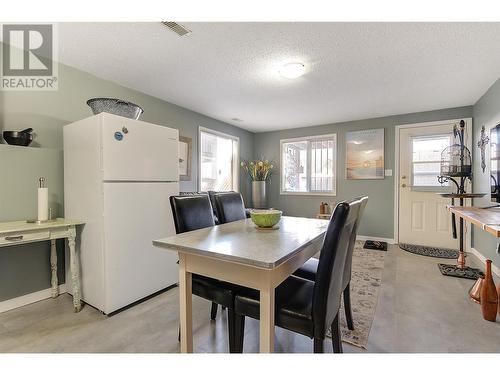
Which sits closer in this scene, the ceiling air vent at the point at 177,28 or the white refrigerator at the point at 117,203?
the ceiling air vent at the point at 177,28

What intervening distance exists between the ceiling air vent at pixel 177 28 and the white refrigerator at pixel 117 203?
79 cm

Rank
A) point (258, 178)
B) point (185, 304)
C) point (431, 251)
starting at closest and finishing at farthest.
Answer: point (185, 304)
point (431, 251)
point (258, 178)

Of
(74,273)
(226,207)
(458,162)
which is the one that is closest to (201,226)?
(226,207)

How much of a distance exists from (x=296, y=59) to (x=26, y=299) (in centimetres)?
323

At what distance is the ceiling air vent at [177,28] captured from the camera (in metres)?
1.77

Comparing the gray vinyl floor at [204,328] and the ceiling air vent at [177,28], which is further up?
the ceiling air vent at [177,28]

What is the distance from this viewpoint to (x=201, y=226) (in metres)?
1.77

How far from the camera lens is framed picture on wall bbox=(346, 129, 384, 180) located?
424cm

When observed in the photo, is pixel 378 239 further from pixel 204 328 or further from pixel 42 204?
pixel 42 204

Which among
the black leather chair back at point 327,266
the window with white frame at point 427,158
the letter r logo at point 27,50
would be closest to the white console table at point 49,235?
the letter r logo at point 27,50

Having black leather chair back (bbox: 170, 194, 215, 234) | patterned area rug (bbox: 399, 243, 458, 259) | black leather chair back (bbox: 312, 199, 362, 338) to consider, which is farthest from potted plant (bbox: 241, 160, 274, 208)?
black leather chair back (bbox: 312, 199, 362, 338)

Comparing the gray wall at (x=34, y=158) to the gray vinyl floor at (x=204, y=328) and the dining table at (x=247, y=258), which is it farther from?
the dining table at (x=247, y=258)

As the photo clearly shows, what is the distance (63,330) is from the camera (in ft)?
5.62
